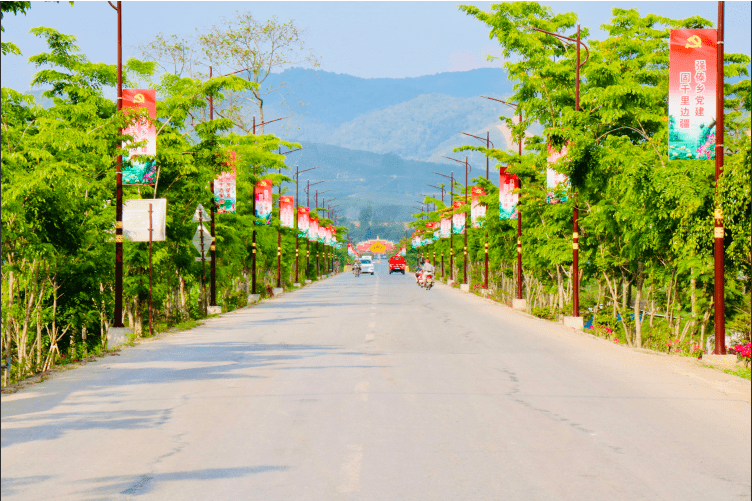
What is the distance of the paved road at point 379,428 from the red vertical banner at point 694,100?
4.30m

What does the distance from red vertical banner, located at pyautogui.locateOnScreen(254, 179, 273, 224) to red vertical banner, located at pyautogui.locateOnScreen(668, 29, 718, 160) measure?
81.8 feet

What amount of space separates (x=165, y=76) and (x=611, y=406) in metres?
22.6

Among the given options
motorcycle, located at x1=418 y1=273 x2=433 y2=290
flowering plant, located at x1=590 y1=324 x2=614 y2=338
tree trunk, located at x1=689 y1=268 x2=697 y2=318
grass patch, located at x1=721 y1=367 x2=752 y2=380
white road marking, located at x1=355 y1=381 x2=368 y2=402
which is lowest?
flowering plant, located at x1=590 y1=324 x2=614 y2=338

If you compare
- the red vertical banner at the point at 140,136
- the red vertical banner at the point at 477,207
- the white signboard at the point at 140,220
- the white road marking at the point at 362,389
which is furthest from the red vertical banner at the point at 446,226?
the white road marking at the point at 362,389

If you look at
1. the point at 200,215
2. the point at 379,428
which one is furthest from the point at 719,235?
the point at 200,215

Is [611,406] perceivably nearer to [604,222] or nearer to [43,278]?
[43,278]

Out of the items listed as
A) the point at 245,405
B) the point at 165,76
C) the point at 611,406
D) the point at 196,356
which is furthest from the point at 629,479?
the point at 165,76

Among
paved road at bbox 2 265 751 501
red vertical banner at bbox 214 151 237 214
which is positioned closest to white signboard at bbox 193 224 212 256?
red vertical banner at bbox 214 151 237 214

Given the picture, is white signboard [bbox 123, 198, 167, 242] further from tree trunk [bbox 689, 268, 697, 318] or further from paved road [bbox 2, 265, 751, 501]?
tree trunk [bbox 689, 268, 697, 318]

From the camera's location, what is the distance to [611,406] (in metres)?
11.0

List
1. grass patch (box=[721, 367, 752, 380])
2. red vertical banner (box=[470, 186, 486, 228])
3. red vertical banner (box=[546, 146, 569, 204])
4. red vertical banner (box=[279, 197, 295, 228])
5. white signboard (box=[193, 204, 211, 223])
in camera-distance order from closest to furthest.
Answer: grass patch (box=[721, 367, 752, 380]), red vertical banner (box=[546, 146, 569, 204]), white signboard (box=[193, 204, 211, 223]), red vertical banner (box=[470, 186, 486, 228]), red vertical banner (box=[279, 197, 295, 228])

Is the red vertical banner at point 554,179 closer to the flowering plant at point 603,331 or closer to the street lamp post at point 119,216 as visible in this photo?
the flowering plant at point 603,331

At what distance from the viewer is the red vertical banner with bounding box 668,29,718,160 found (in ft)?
55.2

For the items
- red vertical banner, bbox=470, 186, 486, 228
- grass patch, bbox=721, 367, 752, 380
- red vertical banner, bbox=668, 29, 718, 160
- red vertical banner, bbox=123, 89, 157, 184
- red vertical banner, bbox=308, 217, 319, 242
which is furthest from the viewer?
red vertical banner, bbox=308, 217, 319, 242
